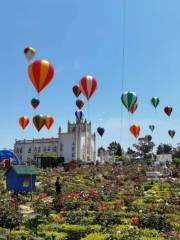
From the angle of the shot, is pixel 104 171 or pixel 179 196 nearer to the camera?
pixel 179 196

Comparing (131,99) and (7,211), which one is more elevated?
(131,99)

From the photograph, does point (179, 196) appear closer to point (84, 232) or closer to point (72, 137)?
point (84, 232)

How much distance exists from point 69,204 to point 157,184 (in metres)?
12.6

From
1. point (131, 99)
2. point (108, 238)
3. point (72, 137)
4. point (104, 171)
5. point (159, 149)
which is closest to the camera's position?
point (108, 238)

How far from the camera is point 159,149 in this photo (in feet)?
392

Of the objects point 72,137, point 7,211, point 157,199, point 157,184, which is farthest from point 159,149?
point 7,211

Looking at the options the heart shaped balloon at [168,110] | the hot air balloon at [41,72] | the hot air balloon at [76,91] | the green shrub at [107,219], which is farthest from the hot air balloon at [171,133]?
the green shrub at [107,219]

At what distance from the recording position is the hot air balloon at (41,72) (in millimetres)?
25156

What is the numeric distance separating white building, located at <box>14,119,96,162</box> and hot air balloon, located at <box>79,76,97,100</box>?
5014cm

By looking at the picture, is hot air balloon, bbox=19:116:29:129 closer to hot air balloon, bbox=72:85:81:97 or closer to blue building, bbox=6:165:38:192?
hot air balloon, bbox=72:85:81:97

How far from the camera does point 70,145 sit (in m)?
89.2

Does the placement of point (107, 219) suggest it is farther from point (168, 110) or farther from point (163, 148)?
point (163, 148)

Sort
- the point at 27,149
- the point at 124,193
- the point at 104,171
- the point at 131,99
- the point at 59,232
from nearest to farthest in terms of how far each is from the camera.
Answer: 1. the point at 59,232
2. the point at 124,193
3. the point at 104,171
4. the point at 131,99
5. the point at 27,149

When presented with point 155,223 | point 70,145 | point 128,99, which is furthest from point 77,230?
point 70,145
